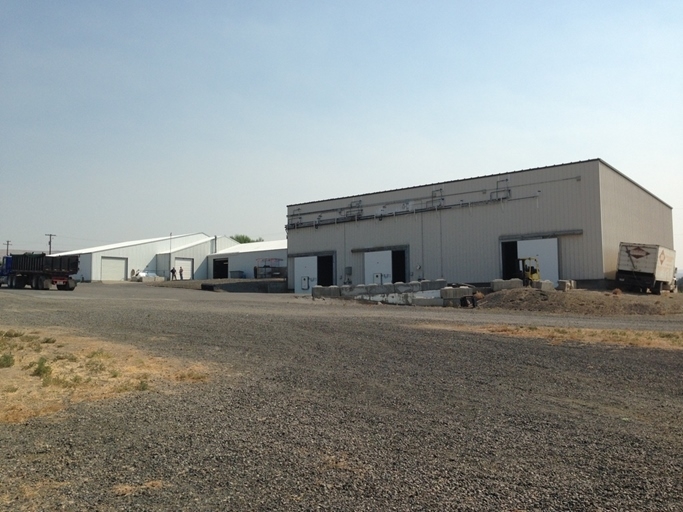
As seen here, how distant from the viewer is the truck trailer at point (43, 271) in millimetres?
39781

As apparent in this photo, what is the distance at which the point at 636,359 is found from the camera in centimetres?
1170

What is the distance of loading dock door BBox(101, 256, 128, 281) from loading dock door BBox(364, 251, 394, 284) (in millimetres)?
36501

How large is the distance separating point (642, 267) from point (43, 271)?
3716 centimetres

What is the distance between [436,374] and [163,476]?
235 inches

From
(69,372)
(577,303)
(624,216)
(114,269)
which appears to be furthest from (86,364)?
(114,269)

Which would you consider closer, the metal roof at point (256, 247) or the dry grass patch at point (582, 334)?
the dry grass patch at point (582, 334)

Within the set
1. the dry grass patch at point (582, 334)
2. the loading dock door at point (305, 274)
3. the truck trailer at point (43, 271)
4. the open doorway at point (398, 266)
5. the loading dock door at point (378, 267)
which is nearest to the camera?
the dry grass patch at point (582, 334)

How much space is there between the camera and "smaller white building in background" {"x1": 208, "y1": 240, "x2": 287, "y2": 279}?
63938 mm

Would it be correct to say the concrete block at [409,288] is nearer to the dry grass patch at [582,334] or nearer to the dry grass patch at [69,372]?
the dry grass patch at [582,334]

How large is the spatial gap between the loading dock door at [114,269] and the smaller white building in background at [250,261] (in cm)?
1037

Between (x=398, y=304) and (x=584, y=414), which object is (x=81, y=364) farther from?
(x=398, y=304)

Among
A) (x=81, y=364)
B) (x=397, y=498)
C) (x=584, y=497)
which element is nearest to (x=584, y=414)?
(x=584, y=497)

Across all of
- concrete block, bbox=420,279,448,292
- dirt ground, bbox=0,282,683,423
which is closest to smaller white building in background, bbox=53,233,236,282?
concrete block, bbox=420,279,448,292

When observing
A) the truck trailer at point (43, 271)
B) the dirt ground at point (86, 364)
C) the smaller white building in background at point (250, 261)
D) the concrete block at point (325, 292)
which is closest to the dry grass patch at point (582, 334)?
the dirt ground at point (86, 364)
